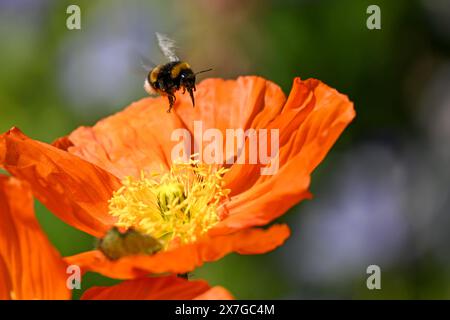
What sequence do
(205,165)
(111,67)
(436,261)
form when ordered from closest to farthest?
(205,165) → (436,261) → (111,67)

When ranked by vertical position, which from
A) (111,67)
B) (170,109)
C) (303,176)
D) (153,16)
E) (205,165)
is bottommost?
(303,176)

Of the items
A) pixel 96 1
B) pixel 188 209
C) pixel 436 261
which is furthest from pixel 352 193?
pixel 188 209

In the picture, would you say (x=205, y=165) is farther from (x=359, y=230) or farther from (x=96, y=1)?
(x=96, y=1)

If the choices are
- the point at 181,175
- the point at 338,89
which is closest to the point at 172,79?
the point at 181,175

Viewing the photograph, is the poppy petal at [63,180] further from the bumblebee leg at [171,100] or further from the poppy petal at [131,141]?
the bumblebee leg at [171,100]

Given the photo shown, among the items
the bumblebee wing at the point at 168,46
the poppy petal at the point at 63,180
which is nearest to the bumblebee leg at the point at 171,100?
the bumblebee wing at the point at 168,46

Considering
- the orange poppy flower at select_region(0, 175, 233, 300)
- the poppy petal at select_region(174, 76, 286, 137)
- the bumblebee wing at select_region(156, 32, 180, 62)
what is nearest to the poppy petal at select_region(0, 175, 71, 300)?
the orange poppy flower at select_region(0, 175, 233, 300)
